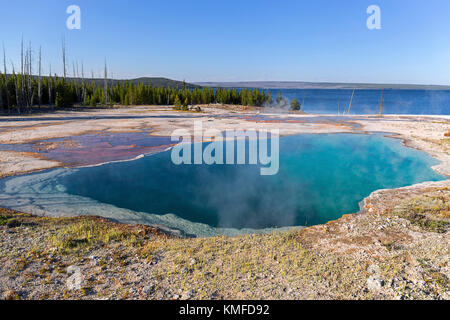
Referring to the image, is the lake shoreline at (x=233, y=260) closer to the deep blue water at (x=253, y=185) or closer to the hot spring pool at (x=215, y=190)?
the hot spring pool at (x=215, y=190)

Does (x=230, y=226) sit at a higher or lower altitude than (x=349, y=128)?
lower

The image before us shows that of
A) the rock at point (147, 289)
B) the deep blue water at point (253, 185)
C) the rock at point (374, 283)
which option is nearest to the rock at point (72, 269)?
the rock at point (147, 289)

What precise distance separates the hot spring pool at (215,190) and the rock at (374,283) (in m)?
4.21

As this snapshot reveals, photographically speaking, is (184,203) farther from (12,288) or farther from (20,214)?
(12,288)

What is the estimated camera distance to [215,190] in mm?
13250

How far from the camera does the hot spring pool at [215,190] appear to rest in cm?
1014

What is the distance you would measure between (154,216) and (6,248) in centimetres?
439

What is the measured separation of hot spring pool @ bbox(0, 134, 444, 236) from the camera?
10.1 meters

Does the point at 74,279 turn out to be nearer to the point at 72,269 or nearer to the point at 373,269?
the point at 72,269

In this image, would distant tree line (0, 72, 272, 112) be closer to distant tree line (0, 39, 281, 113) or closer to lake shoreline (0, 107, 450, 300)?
distant tree line (0, 39, 281, 113)

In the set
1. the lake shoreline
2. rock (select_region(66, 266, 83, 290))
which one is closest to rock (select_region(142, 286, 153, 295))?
the lake shoreline

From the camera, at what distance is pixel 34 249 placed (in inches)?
261
